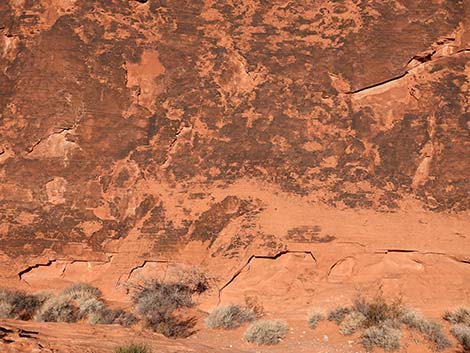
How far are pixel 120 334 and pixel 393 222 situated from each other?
440cm

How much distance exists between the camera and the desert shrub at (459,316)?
7.00 meters

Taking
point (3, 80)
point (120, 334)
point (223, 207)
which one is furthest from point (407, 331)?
point (3, 80)

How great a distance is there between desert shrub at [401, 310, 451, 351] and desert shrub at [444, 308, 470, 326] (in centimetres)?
33

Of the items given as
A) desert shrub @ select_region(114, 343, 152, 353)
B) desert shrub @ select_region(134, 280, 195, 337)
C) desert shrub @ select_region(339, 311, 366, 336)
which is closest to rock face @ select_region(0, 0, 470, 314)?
desert shrub @ select_region(134, 280, 195, 337)

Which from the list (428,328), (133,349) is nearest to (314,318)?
(428,328)

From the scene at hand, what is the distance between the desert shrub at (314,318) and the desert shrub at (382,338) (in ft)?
2.42

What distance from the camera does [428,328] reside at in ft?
22.5

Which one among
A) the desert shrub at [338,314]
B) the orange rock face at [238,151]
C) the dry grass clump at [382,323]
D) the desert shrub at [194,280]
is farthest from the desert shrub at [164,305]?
the dry grass clump at [382,323]

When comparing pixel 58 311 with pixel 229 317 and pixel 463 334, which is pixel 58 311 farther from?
pixel 463 334

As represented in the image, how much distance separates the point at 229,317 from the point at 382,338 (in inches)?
87.8

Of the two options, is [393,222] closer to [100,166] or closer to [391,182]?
[391,182]

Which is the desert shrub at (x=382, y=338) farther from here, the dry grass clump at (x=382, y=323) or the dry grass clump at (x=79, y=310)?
the dry grass clump at (x=79, y=310)

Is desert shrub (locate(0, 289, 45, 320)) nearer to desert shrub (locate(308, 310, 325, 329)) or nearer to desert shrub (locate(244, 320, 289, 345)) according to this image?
desert shrub (locate(244, 320, 289, 345))

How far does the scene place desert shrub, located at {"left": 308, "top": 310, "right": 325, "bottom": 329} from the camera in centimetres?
725
